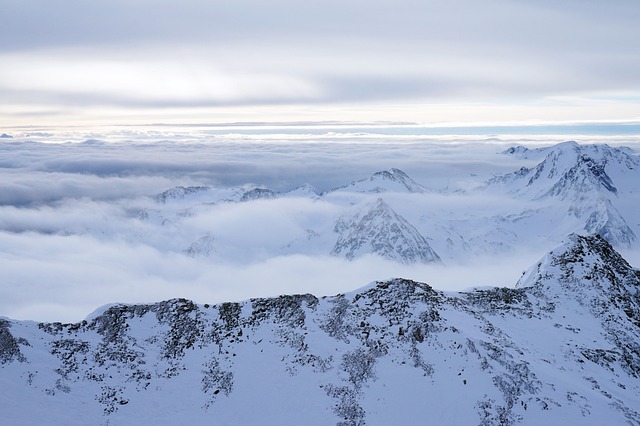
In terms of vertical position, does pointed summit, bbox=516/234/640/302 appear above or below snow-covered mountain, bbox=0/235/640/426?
above

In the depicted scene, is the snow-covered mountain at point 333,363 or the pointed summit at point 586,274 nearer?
the snow-covered mountain at point 333,363

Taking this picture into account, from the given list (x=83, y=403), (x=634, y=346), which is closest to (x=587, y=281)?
(x=634, y=346)

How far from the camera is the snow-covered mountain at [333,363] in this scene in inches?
1912

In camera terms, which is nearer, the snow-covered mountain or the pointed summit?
the snow-covered mountain

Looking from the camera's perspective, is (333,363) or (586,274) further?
(586,274)

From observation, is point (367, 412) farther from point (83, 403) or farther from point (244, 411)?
point (83, 403)

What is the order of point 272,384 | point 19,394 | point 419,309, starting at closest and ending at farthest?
point 19,394, point 272,384, point 419,309

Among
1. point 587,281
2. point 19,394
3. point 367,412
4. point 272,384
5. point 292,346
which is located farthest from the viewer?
point 587,281

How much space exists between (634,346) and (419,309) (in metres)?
29.7

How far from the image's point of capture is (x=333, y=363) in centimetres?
5475

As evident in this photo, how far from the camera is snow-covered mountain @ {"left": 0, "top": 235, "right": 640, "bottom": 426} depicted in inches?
1912

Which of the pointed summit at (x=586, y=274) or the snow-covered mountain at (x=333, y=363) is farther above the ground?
the pointed summit at (x=586, y=274)

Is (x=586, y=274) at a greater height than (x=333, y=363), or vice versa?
(x=586, y=274)

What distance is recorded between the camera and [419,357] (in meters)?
55.3
